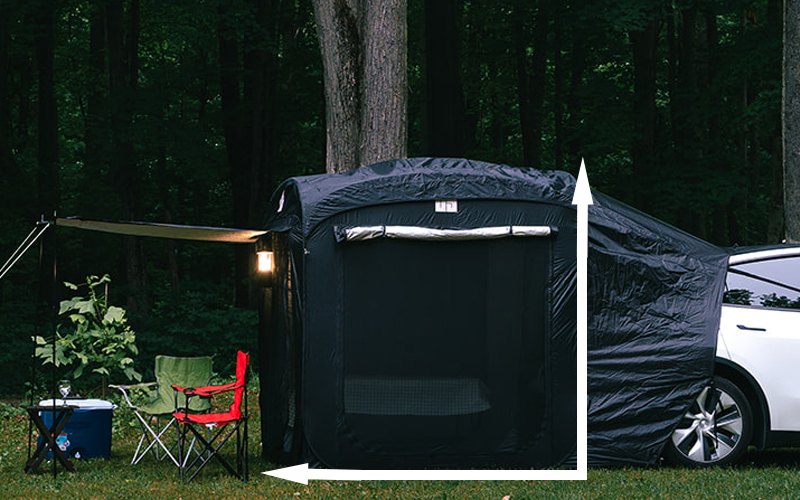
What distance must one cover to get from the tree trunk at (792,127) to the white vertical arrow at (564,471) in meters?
3.89

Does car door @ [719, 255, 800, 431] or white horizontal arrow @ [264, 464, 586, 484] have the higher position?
car door @ [719, 255, 800, 431]

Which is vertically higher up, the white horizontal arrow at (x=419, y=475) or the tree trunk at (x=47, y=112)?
the tree trunk at (x=47, y=112)

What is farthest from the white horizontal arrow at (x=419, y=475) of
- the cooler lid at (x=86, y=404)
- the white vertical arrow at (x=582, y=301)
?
the cooler lid at (x=86, y=404)

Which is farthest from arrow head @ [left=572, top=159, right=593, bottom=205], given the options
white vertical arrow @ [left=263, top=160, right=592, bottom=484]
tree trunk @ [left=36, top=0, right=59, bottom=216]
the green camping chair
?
tree trunk @ [left=36, top=0, right=59, bottom=216]

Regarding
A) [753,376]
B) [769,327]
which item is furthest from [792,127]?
[753,376]

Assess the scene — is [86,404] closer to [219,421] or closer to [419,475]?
[219,421]

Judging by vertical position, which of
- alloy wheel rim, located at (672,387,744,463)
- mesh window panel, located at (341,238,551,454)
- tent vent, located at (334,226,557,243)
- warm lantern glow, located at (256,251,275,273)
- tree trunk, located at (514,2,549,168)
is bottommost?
alloy wheel rim, located at (672,387,744,463)

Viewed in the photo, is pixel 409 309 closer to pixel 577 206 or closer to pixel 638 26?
pixel 577 206

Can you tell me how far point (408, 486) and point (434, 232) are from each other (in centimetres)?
191

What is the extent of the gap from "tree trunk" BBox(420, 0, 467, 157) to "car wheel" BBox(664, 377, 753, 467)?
8.95m

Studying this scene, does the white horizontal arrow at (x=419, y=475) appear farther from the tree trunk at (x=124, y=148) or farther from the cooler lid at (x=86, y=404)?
the tree trunk at (x=124, y=148)

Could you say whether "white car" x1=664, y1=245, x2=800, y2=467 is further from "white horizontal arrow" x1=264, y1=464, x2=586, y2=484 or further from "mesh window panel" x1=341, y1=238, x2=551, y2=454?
"mesh window panel" x1=341, y1=238, x2=551, y2=454

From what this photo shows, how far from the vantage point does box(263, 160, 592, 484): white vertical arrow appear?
7.34m

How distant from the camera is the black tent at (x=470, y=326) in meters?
7.58
